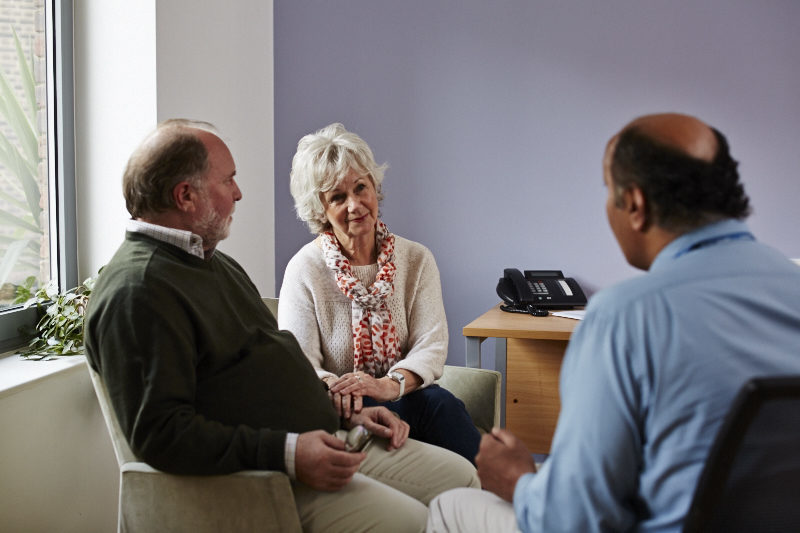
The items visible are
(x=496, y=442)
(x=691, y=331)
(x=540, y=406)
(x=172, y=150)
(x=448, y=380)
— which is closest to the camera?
(x=691, y=331)

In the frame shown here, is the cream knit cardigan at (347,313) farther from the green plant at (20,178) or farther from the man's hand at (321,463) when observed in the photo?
the green plant at (20,178)

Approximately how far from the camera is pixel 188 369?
1367 mm

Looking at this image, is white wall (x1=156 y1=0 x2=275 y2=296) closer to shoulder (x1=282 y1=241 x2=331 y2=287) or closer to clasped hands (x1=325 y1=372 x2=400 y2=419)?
shoulder (x1=282 y1=241 x2=331 y2=287)

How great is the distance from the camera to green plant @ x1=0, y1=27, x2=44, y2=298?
194 cm

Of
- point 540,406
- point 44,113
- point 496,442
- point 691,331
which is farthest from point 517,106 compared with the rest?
point 691,331

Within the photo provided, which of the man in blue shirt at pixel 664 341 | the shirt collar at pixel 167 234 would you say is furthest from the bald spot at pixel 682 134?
the shirt collar at pixel 167 234

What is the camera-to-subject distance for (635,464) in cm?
89

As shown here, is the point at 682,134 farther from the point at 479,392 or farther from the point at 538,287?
the point at 538,287

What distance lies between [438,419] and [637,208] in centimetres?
114

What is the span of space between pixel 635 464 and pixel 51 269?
6.14ft

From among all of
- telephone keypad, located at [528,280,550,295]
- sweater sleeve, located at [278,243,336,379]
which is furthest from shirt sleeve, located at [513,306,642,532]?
telephone keypad, located at [528,280,550,295]

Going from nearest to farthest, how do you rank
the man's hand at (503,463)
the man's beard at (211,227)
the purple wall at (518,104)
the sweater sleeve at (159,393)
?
the man's hand at (503,463), the sweater sleeve at (159,393), the man's beard at (211,227), the purple wall at (518,104)

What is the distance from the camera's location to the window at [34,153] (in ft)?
6.37

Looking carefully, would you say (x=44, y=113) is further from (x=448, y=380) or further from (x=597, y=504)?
(x=597, y=504)
